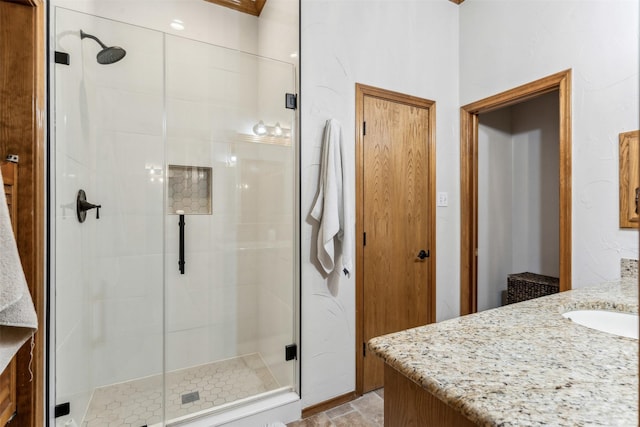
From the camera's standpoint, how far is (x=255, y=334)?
242 centimetres

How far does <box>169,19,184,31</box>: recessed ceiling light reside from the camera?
2.44 metres

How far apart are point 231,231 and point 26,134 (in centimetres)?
139

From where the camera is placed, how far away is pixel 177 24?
2.46 m

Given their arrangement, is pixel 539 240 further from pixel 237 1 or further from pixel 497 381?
pixel 237 1

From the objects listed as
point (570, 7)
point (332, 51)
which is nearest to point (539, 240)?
point (570, 7)

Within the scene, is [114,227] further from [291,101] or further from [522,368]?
[522,368]

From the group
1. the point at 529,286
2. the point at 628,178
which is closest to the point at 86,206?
the point at 628,178

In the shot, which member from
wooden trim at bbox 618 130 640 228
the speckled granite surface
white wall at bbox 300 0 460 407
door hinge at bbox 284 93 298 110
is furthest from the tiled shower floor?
wooden trim at bbox 618 130 640 228

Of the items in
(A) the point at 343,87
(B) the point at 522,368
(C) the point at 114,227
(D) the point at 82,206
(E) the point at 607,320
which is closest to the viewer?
(B) the point at 522,368

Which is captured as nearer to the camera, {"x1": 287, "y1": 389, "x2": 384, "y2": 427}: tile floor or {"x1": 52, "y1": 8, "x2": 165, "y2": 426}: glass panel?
{"x1": 52, "y1": 8, "x2": 165, "y2": 426}: glass panel

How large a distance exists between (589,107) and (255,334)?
269 centimetres

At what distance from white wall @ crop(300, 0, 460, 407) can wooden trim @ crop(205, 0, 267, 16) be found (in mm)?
922

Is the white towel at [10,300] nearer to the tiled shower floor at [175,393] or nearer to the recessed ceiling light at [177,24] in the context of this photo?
the tiled shower floor at [175,393]

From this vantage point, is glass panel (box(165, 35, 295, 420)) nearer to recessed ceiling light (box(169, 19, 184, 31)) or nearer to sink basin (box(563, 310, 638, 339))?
recessed ceiling light (box(169, 19, 184, 31))
